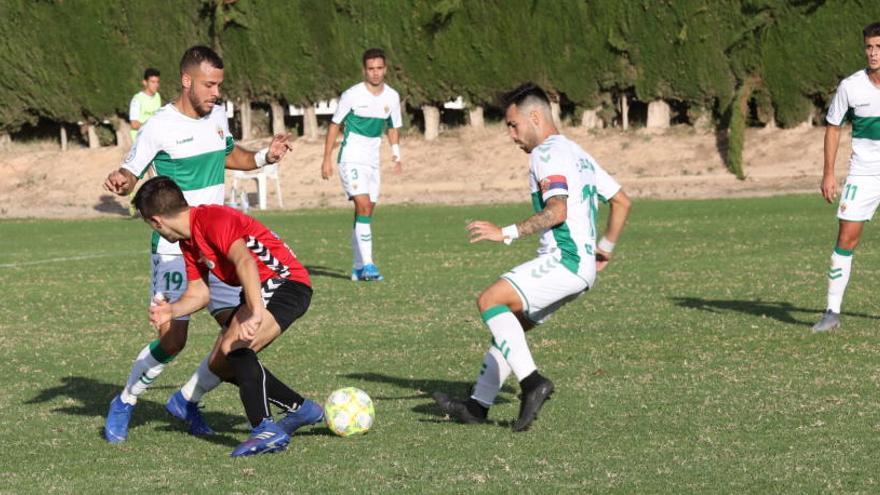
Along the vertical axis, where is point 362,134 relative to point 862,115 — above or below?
below

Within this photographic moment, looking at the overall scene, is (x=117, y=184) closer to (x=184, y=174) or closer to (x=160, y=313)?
(x=184, y=174)

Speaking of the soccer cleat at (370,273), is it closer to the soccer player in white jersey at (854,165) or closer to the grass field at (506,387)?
the grass field at (506,387)

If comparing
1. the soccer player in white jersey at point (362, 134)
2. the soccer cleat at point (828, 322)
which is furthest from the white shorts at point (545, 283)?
the soccer player in white jersey at point (362, 134)

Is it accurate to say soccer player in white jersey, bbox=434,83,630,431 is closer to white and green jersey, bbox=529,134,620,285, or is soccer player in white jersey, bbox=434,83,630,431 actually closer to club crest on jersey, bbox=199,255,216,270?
white and green jersey, bbox=529,134,620,285

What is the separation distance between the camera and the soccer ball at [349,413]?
828 cm

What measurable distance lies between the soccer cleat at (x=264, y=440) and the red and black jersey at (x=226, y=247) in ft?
Result: 2.74

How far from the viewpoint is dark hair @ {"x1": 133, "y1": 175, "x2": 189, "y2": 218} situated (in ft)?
25.7

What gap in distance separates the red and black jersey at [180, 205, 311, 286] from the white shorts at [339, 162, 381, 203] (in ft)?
30.8

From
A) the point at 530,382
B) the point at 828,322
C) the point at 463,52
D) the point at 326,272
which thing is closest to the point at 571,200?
the point at 530,382

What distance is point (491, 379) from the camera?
8.55m

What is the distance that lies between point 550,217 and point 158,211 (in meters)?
2.12

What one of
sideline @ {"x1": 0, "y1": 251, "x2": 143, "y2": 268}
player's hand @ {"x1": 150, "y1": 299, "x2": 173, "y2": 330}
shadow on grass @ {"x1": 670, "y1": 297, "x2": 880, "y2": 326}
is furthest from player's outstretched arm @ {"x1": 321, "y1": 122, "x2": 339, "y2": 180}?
player's hand @ {"x1": 150, "y1": 299, "x2": 173, "y2": 330}

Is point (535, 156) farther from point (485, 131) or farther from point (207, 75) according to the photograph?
point (485, 131)

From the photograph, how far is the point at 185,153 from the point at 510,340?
2516mm
